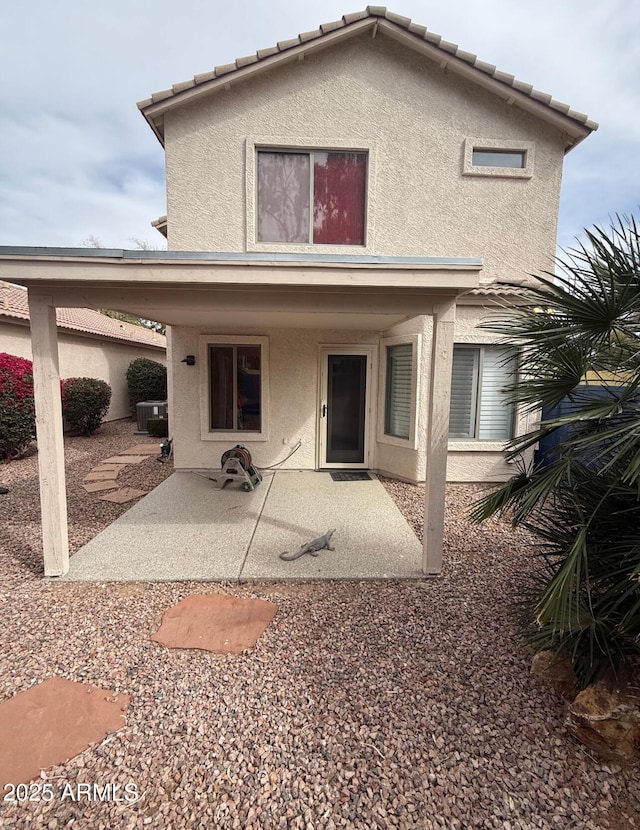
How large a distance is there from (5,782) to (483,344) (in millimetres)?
8479

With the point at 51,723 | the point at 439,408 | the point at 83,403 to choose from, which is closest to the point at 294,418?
the point at 439,408

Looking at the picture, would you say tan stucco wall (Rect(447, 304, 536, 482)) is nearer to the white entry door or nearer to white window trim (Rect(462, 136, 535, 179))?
the white entry door

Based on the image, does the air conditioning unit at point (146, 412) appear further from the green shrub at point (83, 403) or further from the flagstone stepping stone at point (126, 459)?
the flagstone stepping stone at point (126, 459)

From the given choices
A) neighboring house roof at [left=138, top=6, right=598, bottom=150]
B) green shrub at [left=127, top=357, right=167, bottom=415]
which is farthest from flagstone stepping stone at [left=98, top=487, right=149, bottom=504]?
green shrub at [left=127, top=357, right=167, bottom=415]

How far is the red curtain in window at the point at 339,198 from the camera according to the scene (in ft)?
26.3

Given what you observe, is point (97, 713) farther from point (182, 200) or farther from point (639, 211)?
point (182, 200)

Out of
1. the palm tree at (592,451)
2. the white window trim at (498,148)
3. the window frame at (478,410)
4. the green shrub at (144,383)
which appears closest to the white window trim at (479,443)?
the window frame at (478,410)

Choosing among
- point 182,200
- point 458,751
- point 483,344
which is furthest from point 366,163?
point 458,751

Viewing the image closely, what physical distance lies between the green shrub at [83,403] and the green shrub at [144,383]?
149 inches

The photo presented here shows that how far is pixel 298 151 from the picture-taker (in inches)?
313

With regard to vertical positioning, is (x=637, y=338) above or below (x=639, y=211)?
below

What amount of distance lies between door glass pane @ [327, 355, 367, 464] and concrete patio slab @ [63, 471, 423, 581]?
1.23 metres

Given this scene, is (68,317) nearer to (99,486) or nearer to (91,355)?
(91,355)

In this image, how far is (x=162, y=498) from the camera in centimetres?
728
